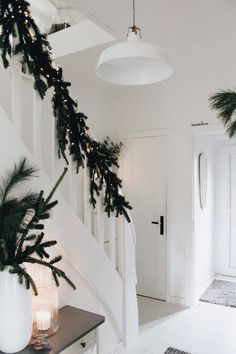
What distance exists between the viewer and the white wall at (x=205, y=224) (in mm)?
3914

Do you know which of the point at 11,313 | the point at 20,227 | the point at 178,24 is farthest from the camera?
the point at 178,24

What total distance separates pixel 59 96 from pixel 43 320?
1389 millimetres

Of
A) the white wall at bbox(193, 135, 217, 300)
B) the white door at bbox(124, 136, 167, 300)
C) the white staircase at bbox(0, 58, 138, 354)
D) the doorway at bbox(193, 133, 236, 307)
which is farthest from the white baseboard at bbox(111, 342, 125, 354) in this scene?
the doorway at bbox(193, 133, 236, 307)

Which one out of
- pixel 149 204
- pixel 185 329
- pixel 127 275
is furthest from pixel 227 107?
pixel 149 204

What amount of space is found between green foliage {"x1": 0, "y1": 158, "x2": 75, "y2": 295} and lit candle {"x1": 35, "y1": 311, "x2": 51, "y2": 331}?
27 cm

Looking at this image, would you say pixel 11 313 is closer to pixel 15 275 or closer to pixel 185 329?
pixel 15 275

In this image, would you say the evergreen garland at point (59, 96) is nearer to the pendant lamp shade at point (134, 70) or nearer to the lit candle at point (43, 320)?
the pendant lamp shade at point (134, 70)

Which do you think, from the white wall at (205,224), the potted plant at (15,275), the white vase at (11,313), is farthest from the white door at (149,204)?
the white vase at (11,313)

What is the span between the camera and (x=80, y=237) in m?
2.24

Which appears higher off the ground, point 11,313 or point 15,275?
point 15,275

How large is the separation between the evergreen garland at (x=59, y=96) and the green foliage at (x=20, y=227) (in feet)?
1.55

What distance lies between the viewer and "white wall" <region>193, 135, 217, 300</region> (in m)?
3.91

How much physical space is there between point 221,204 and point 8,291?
13.8 ft

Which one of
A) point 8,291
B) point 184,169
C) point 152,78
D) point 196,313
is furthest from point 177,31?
point 196,313
